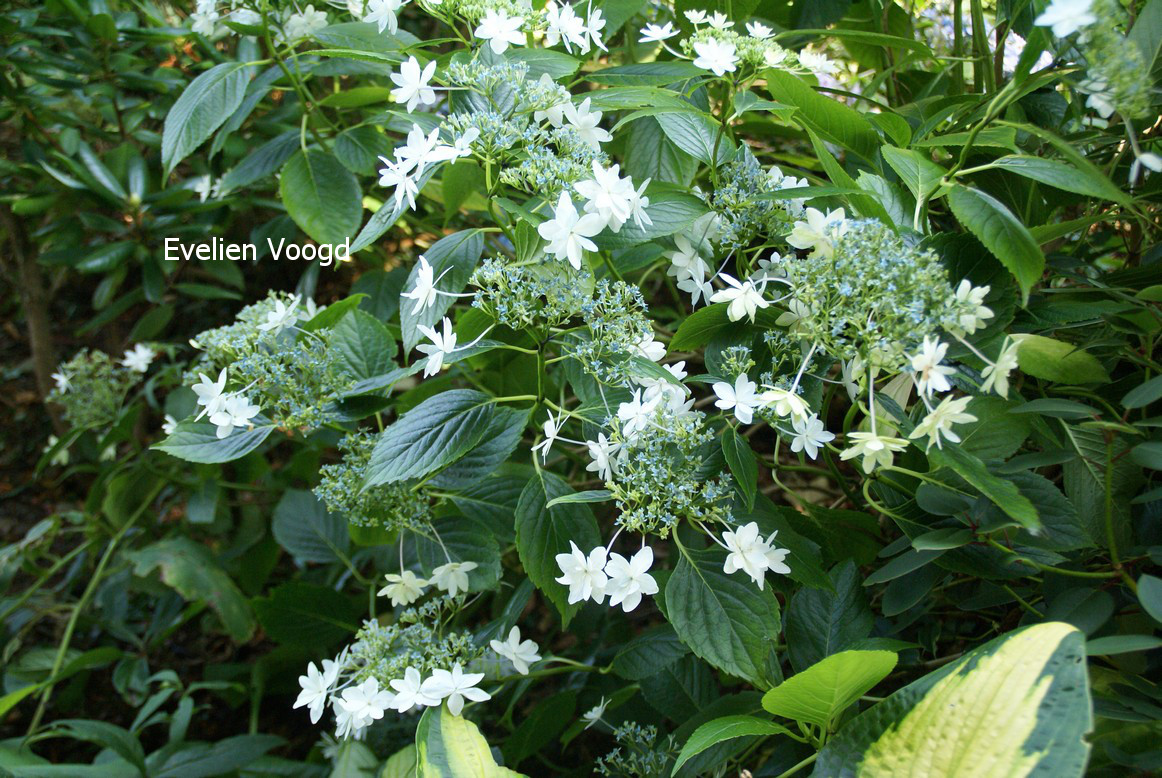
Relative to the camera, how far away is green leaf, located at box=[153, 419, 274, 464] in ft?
2.54

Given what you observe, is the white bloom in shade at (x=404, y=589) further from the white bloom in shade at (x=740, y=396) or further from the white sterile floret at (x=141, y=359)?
the white sterile floret at (x=141, y=359)

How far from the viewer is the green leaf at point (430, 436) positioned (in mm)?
664

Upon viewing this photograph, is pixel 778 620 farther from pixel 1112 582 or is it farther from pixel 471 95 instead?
pixel 471 95

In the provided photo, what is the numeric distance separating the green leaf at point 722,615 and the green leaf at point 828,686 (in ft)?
0.10

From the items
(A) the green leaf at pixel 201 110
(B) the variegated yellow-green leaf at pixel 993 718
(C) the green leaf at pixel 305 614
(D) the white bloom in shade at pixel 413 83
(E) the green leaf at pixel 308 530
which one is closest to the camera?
(B) the variegated yellow-green leaf at pixel 993 718

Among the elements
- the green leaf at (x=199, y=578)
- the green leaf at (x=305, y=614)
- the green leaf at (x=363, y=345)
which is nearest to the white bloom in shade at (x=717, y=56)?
the green leaf at (x=363, y=345)

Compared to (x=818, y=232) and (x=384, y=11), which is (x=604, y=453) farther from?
(x=384, y=11)

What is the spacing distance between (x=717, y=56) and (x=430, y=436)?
40cm

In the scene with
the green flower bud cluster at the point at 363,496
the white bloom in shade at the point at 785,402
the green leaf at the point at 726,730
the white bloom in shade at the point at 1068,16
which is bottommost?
the green leaf at the point at 726,730

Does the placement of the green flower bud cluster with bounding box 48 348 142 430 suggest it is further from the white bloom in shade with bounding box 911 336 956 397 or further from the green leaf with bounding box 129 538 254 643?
the white bloom in shade with bounding box 911 336 956 397

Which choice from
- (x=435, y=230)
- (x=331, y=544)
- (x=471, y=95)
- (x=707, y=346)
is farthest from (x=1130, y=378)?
(x=331, y=544)

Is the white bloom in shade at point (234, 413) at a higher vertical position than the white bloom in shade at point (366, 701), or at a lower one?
higher

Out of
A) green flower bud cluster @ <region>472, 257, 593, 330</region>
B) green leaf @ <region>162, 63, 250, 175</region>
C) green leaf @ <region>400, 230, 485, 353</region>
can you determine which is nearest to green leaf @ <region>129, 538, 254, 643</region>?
green leaf @ <region>162, 63, 250, 175</region>

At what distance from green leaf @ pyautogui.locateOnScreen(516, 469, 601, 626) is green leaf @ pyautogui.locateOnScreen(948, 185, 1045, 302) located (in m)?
0.38
